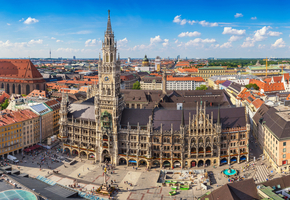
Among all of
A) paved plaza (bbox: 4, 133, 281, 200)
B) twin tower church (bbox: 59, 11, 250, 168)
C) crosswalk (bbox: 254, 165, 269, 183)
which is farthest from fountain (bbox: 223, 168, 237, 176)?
twin tower church (bbox: 59, 11, 250, 168)

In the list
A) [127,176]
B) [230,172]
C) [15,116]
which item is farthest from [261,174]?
[15,116]

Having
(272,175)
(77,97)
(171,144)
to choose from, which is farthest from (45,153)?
(272,175)

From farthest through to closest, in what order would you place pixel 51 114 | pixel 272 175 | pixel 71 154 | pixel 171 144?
pixel 51 114 → pixel 71 154 → pixel 171 144 → pixel 272 175

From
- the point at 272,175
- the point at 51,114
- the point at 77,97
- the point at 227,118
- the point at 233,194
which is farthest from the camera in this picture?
the point at 77,97

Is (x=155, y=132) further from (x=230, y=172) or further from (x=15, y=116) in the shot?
(x=15, y=116)

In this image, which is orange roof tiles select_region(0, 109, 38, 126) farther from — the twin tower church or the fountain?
the fountain

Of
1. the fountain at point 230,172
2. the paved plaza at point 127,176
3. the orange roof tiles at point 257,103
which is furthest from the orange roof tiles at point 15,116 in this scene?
the orange roof tiles at point 257,103

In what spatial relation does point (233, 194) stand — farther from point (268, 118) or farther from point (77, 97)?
point (77, 97)
